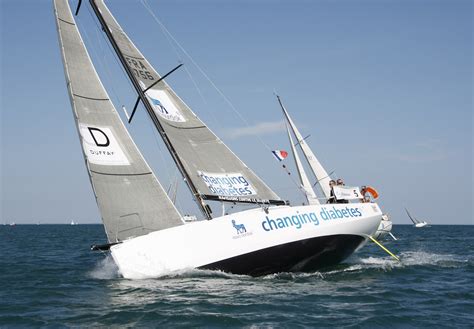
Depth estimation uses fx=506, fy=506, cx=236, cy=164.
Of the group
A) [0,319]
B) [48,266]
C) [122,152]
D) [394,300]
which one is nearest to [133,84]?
Answer: [122,152]

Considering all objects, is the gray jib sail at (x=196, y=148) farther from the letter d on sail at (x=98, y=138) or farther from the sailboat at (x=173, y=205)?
the letter d on sail at (x=98, y=138)

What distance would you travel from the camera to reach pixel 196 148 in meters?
13.7

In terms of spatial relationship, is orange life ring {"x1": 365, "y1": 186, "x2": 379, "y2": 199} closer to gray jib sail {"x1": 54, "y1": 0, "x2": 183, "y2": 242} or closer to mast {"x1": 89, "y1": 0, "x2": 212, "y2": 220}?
mast {"x1": 89, "y1": 0, "x2": 212, "y2": 220}

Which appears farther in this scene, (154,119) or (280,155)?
(280,155)

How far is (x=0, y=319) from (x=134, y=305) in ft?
7.29

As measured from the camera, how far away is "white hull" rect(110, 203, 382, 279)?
11.6 metres

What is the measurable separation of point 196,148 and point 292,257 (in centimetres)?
386

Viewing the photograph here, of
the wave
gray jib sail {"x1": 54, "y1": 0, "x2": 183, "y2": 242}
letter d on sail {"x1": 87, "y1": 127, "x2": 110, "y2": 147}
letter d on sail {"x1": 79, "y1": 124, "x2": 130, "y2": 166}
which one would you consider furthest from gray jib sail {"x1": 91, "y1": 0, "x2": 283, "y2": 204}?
the wave

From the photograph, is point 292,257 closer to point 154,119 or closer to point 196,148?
point 196,148

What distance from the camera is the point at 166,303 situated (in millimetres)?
9227

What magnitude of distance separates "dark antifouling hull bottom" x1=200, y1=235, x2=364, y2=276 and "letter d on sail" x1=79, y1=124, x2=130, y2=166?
11.7 feet

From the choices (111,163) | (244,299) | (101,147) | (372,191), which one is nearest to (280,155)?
(372,191)

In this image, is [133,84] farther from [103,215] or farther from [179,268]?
[179,268]

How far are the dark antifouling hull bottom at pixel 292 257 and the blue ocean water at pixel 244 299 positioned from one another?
0.22 m
